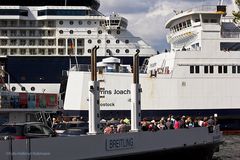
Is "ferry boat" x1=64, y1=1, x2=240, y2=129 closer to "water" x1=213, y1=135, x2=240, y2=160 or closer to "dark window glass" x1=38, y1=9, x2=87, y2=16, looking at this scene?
"water" x1=213, y1=135, x2=240, y2=160

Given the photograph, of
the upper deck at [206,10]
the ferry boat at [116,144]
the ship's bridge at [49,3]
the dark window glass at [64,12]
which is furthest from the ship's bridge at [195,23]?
the ferry boat at [116,144]

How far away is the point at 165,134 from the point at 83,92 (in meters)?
17.2

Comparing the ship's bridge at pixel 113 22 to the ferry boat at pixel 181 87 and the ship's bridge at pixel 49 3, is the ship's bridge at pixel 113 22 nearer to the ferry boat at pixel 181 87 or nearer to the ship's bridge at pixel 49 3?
the ship's bridge at pixel 49 3

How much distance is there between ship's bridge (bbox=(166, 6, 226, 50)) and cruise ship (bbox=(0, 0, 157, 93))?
7.41m

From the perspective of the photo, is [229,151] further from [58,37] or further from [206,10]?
[58,37]

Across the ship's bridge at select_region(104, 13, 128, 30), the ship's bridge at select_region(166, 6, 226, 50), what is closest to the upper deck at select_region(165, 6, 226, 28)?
the ship's bridge at select_region(166, 6, 226, 50)

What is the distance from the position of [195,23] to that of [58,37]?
14190 millimetres

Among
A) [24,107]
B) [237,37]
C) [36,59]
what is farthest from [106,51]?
[24,107]

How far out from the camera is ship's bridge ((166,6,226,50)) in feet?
125

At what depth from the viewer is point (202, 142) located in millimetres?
21094

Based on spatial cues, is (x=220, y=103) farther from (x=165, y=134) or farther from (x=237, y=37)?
(x=165, y=134)

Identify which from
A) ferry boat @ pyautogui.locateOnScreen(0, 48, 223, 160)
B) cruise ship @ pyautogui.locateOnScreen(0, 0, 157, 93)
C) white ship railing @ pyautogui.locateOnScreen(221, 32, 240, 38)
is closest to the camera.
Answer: ferry boat @ pyautogui.locateOnScreen(0, 48, 223, 160)

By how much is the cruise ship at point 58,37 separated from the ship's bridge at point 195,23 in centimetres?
741

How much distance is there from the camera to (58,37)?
48.7 metres
